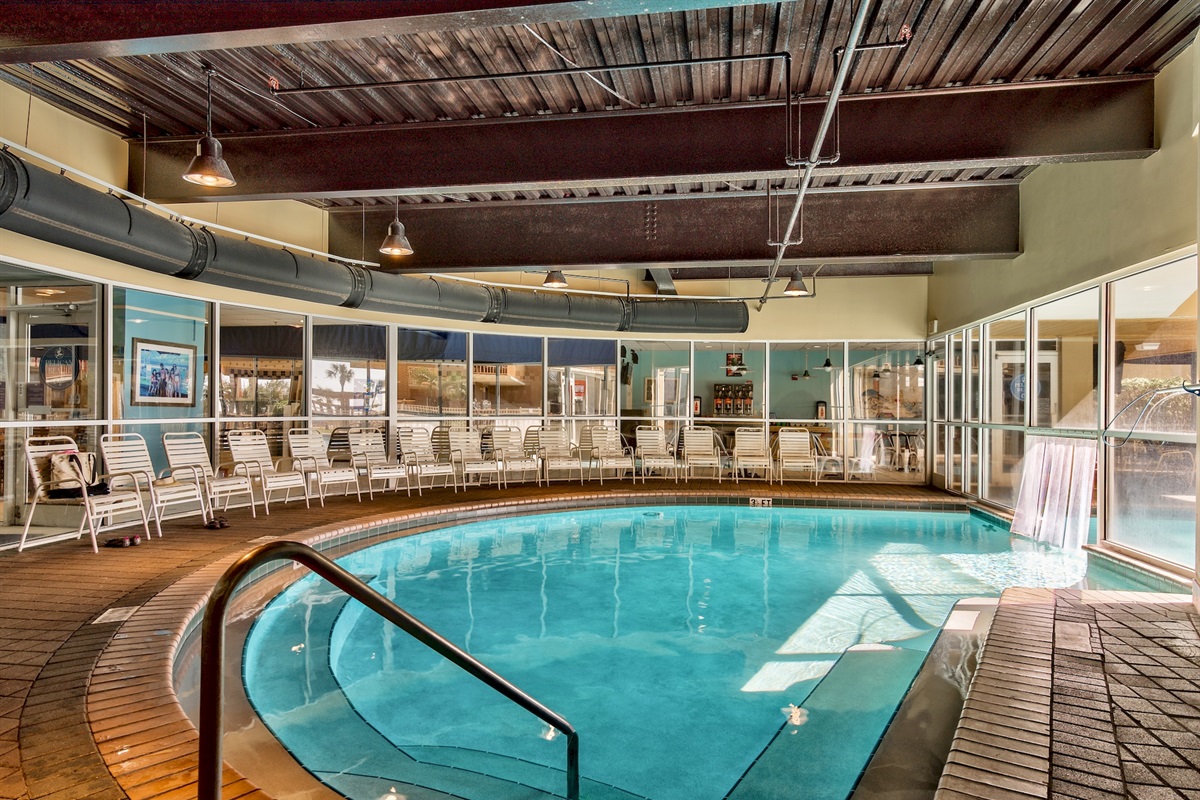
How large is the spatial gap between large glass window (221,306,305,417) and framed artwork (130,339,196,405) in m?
0.54

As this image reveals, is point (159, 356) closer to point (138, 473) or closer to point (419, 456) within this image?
point (138, 473)

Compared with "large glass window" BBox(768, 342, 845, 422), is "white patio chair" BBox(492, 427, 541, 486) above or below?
below

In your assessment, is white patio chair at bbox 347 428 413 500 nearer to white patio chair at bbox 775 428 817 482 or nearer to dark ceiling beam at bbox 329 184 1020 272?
dark ceiling beam at bbox 329 184 1020 272

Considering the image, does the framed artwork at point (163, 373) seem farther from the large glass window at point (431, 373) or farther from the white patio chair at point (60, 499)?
the large glass window at point (431, 373)

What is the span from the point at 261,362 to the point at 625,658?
6579mm

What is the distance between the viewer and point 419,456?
1008 cm

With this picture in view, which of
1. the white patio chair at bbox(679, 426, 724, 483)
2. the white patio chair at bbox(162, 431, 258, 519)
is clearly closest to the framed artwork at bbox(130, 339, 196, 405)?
the white patio chair at bbox(162, 431, 258, 519)

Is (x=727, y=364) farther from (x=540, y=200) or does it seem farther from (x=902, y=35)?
(x=902, y=35)

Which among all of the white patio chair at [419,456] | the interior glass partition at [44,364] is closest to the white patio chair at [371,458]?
the white patio chair at [419,456]

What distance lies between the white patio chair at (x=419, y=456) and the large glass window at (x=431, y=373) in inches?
27.7

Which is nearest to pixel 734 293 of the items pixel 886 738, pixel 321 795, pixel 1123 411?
pixel 1123 411

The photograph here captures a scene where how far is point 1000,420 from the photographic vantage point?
872 centimetres

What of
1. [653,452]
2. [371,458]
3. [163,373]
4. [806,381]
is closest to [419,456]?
[371,458]

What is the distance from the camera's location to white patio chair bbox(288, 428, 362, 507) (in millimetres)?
8258
